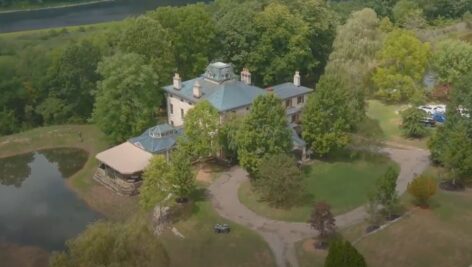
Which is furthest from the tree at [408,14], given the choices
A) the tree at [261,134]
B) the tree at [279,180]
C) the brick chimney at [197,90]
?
the tree at [279,180]

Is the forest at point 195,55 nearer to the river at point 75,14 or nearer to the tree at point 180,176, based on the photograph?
the tree at point 180,176

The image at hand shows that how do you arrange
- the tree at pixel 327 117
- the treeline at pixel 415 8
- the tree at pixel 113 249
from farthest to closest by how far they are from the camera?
the treeline at pixel 415 8, the tree at pixel 327 117, the tree at pixel 113 249

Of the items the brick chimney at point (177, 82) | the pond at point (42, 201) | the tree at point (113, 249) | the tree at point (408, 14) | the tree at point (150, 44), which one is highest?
the tree at point (408, 14)

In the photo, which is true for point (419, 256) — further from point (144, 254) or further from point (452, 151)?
point (144, 254)

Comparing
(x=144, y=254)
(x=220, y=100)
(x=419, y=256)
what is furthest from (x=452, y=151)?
(x=144, y=254)

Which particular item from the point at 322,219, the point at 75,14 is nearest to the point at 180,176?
the point at 322,219
